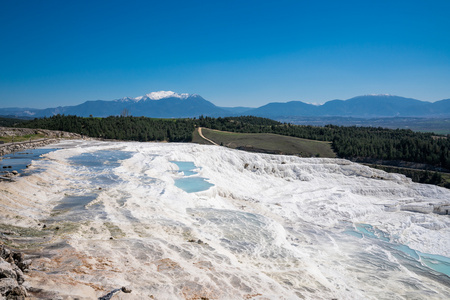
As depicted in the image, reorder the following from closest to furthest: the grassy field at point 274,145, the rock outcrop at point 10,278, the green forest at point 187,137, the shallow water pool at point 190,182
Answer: the rock outcrop at point 10,278 → the shallow water pool at point 190,182 → the green forest at point 187,137 → the grassy field at point 274,145

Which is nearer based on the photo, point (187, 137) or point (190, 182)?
point (190, 182)

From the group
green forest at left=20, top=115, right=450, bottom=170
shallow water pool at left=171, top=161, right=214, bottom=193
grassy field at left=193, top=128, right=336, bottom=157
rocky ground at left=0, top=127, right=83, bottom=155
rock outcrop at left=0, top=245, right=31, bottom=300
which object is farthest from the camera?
grassy field at left=193, top=128, right=336, bottom=157

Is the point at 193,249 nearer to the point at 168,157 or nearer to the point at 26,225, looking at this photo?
the point at 26,225

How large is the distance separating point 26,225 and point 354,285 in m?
13.8

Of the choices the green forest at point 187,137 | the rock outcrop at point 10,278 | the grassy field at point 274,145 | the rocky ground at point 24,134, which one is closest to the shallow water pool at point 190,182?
the rock outcrop at point 10,278

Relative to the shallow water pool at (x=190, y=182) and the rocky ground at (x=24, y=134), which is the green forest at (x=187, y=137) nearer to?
the rocky ground at (x=24, y=134)

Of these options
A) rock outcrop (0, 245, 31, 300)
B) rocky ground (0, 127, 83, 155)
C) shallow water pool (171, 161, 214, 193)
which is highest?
rocky ground (0, 127, 83, 155)

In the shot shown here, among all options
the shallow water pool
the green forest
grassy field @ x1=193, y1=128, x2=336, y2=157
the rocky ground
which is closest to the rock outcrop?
the shallow water pool

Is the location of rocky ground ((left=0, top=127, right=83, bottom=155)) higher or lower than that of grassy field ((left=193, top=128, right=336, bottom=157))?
higher

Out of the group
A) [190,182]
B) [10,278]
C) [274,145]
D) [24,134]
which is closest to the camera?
[10,278]

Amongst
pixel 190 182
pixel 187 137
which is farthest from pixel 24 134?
pixel 187 137

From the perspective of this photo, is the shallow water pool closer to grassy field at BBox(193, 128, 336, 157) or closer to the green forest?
grassy field at BBox(193, 128, 336, 157)

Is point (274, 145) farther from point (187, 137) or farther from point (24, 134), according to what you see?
point (24, 134)

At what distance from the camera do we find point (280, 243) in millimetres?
14633
